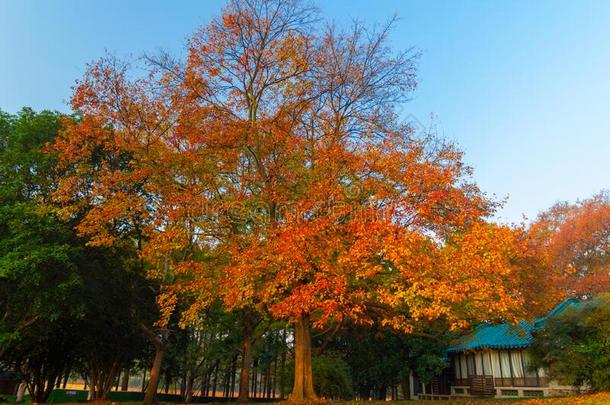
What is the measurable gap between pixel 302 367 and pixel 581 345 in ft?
45.4

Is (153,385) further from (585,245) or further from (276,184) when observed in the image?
(585,245)

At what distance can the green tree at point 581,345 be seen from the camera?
67.5 ft

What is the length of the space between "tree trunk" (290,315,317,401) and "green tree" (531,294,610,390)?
42.4 feet

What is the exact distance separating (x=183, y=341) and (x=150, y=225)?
2202 cm

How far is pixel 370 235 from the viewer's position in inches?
558

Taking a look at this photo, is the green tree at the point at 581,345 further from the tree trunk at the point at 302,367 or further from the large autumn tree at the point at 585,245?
the large autumn tree at the point at 585,245

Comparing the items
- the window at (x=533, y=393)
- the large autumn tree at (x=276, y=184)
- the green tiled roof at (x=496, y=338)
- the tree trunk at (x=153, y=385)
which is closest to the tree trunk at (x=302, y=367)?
the large autumn tree at (x=276, y=184)

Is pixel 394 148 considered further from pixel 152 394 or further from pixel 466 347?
pixel 466 347

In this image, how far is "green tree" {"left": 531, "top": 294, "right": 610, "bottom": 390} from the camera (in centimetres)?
2056

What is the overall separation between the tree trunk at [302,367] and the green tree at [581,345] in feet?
42.4

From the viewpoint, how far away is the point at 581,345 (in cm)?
2128

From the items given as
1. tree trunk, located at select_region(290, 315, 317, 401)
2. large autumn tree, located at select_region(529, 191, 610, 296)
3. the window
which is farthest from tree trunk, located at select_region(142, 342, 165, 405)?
large autumn tree, located at select_region(529, 191, 610, 296)

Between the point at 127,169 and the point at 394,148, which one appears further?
the point at 127,169

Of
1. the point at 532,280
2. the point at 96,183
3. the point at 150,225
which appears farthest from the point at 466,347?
the point at 96,183
